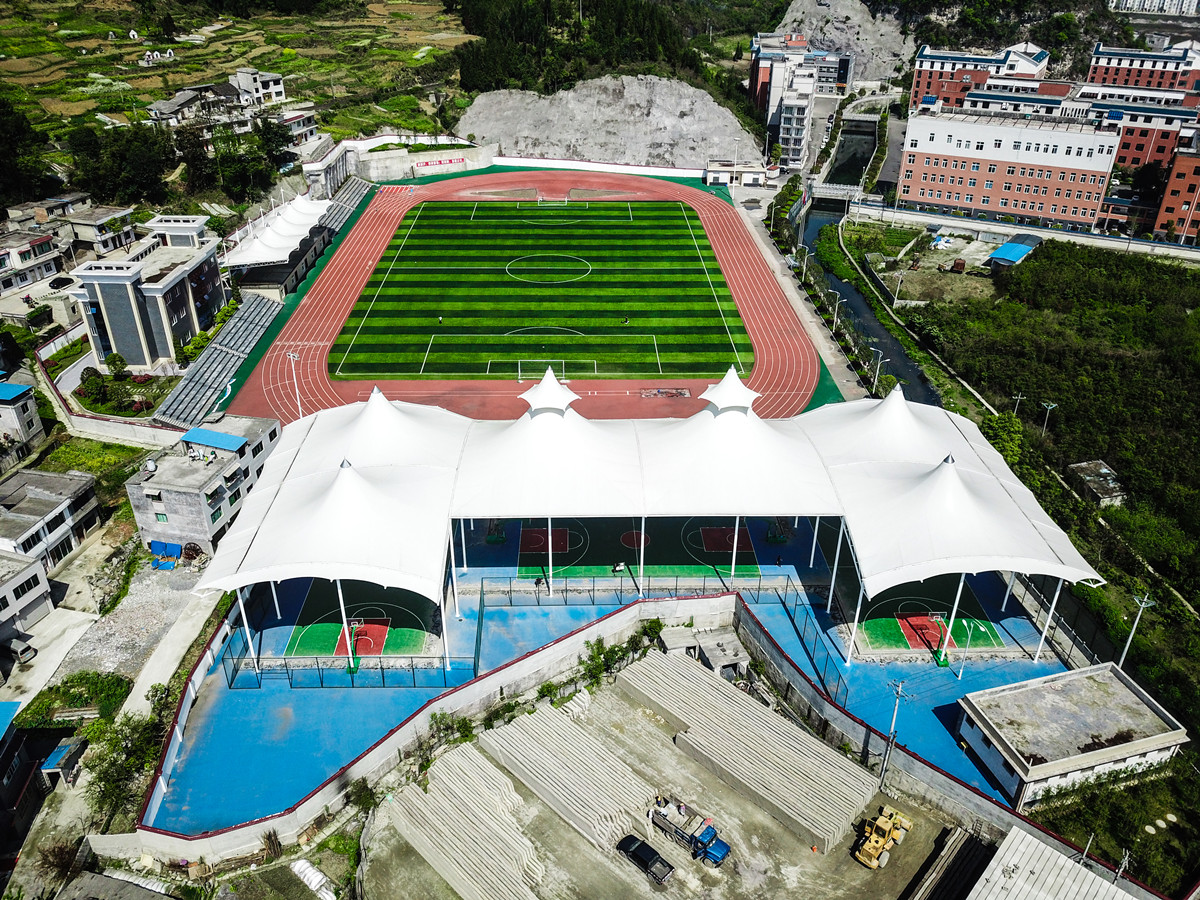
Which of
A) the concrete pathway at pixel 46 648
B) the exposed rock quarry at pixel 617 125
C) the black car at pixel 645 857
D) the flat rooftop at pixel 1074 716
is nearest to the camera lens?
the black car at pixel 645 857

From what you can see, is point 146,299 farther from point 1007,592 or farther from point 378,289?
point 1007,592

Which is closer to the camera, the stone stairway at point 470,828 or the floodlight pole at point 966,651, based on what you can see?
the stone stairway at point 470,828

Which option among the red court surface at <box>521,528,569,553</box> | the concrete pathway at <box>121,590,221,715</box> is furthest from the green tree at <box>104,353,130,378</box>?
the red court surface at <box>521,528,569,553</box>

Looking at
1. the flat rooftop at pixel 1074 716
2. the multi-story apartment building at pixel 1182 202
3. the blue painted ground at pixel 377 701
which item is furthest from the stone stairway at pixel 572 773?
the multi-story apartment building at pixel 1182 202

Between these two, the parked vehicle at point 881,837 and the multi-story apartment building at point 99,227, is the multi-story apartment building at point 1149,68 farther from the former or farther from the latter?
the parked vehicle at point 881,837

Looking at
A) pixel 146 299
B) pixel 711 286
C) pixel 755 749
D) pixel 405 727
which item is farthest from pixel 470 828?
pixel 711 286

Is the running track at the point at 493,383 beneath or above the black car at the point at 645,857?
beneath

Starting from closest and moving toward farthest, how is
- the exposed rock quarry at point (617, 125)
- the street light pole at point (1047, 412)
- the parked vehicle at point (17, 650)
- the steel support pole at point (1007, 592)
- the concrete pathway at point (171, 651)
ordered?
the concrete pathway at point (171, 651) → the parked vehicle at point (17, 650) → the steel support pole at point (1007, 592) → the street light pole at point (1047, 412) → the exposed rock quarry at point (617, 125)

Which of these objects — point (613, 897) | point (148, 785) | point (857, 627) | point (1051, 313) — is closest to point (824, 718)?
point (857, 627)
